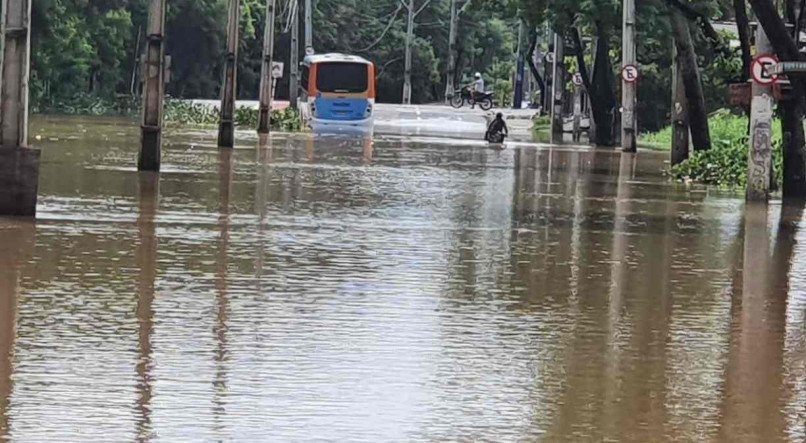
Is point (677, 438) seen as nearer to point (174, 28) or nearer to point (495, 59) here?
point (174, 28)

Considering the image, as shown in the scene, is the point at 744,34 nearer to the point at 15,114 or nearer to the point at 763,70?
the point at 763,70

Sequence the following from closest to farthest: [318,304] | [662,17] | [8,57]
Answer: [318,304], [8,57], [662,17]

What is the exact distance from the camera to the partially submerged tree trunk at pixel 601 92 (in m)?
51.3

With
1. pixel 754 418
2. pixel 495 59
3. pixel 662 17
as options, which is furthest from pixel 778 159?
pixel 495 59

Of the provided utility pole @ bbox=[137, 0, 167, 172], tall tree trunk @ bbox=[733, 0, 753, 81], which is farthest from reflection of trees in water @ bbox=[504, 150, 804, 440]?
utility pole @ bbox=[137, 0, 167, 172]

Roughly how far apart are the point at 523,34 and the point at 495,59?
29.9 metres

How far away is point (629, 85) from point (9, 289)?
33.0m

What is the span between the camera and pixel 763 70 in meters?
24.2

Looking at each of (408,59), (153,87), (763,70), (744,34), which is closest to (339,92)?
(408,59)

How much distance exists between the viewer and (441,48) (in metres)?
111

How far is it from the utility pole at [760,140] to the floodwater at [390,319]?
1719mm

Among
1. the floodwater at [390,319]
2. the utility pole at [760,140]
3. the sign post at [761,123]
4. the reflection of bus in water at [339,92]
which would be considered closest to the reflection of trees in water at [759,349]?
the floodwater at [390,319]

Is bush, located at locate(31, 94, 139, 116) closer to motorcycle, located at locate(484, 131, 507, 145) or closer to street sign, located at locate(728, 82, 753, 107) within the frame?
motorcycle, located at locate(484, 131, 507, 145)

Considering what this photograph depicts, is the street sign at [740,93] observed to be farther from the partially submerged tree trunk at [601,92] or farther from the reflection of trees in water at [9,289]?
Answer: the partially submerged tree trunk at [601,92]
